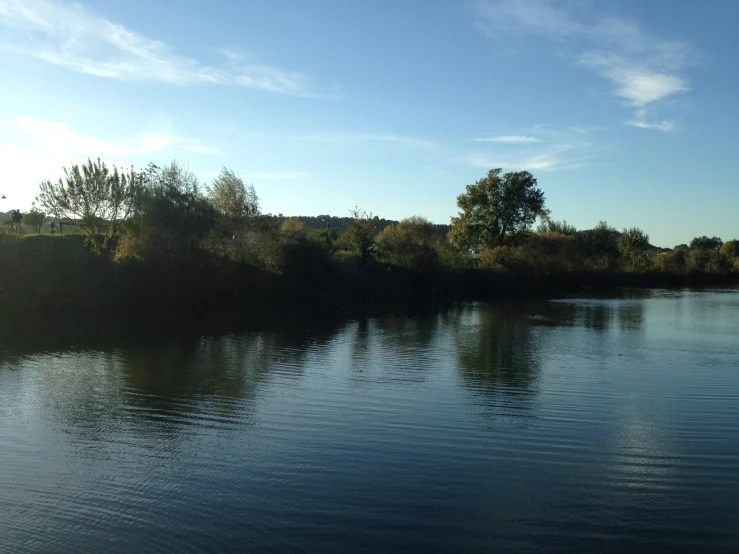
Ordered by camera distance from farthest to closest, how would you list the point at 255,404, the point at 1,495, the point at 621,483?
the point at 255,404
the point at 621,483
the point at 1,495

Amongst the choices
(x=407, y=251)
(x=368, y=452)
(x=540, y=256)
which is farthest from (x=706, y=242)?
(x=368, y=452)

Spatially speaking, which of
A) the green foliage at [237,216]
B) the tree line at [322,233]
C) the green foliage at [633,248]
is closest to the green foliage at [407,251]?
the tree line at [322,233]

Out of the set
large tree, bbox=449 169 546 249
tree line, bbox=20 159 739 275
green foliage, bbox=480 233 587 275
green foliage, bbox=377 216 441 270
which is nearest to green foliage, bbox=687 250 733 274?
tree line, bbox=20 159 739 275

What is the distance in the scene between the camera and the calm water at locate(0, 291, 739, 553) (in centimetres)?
751

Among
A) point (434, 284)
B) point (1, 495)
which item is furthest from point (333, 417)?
point (434, 284)

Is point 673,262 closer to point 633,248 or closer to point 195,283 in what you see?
point 633,248

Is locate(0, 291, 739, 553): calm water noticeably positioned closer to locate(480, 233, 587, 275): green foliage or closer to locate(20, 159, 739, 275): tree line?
locate(20, 159, 739, 275): tree line

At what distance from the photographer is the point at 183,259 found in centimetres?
4362

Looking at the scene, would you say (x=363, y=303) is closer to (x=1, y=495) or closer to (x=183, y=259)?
(x=183, y=259)

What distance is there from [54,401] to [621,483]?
1211 centimetres

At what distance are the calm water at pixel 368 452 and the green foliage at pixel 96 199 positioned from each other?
22910 mm

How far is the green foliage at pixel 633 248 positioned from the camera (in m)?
90.9

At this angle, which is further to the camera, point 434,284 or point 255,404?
point 434,284

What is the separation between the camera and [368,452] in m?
10.5
